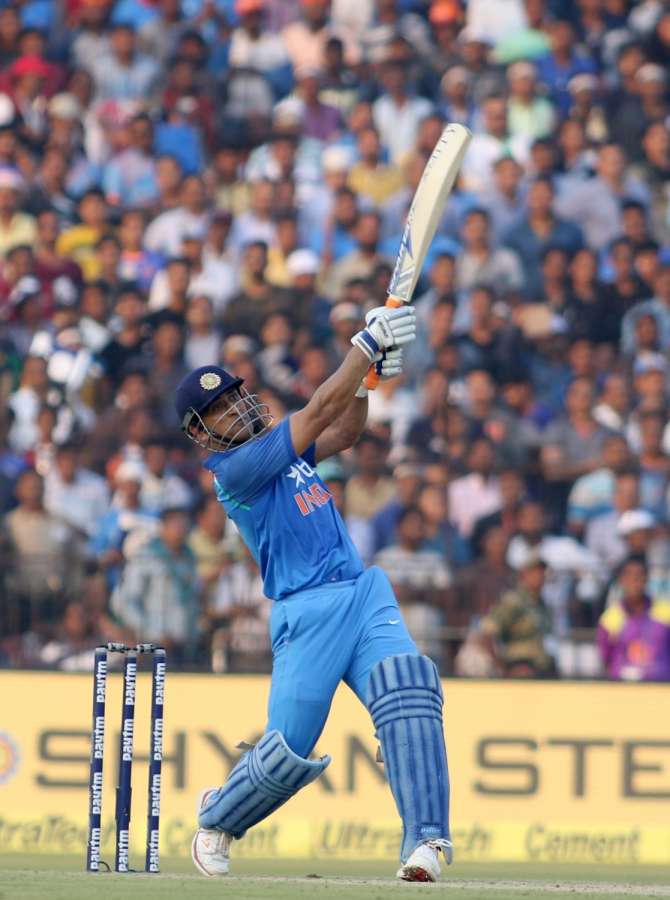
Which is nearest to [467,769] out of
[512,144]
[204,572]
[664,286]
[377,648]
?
[204,572]

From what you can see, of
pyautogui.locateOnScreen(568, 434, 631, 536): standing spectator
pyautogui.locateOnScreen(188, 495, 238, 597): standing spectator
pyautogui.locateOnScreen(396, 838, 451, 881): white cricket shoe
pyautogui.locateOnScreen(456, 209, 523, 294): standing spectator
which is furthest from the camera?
pyautogui.locateOnScreen(456, 209, 523, 294): standing spectator

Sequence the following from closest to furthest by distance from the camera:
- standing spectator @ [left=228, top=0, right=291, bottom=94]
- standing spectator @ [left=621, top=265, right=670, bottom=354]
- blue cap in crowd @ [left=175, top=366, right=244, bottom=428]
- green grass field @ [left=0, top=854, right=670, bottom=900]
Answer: green grass field @ [left=0, top=854, right=670, bottom=900]
blue cap in crowd @ [left=175, top=366, right=244, bottom=428]
standing spectator @ [left=621, top=265, right=670, bottom=354]
standing spectator @ [left=228, top=0, right=291, bottom=94]

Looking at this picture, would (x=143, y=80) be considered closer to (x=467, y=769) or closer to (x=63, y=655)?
(x=63, y=655)

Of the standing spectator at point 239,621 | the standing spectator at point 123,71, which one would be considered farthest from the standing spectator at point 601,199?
the standing spectator at point 239,621

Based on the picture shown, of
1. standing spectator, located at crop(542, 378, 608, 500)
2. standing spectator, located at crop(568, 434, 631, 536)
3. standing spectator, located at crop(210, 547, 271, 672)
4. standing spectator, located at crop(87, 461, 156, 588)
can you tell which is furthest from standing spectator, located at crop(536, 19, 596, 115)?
standing spectator, located at crop(210, 547, 271, 672)

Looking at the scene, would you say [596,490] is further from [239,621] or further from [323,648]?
[323,648]

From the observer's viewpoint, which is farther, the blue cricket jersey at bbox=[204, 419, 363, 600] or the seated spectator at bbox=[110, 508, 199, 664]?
the seated spectator at bbox=[110, 508, 199, 664]

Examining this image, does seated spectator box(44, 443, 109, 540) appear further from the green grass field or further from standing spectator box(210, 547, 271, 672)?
the green grass field

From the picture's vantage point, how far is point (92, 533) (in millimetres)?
13047

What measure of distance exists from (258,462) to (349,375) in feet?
1.65

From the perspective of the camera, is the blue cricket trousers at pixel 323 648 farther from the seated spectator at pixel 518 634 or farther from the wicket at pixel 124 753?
the seated spectator at pixel 518 634

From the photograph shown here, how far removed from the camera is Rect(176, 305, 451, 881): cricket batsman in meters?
7.09

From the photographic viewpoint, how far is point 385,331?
721 cm

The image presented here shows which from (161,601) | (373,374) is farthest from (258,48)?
(373,374)
